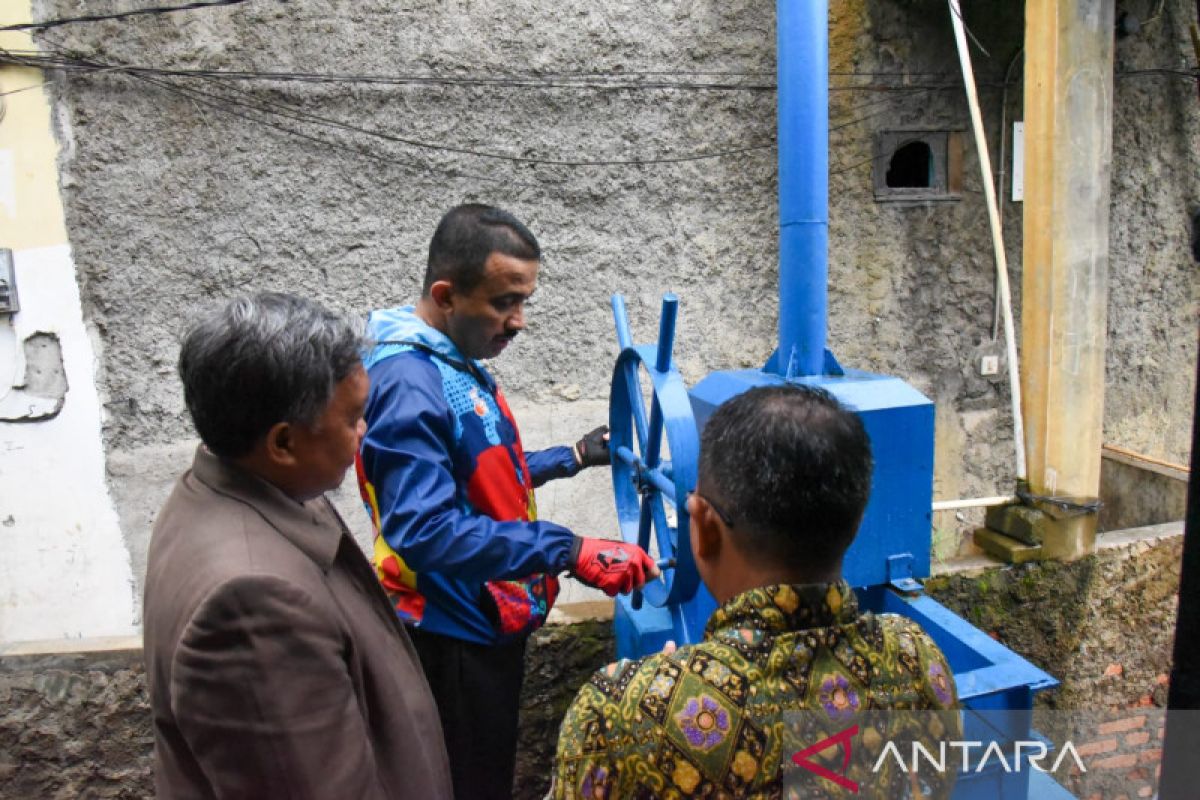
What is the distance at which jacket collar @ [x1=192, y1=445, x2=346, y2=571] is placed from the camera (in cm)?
107

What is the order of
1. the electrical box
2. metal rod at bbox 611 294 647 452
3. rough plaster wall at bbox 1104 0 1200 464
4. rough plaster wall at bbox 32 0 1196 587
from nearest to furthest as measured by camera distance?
metal rod at bbox 611 294 647 452 → the electrical box → rough plaster wall at bbox 32 0 1196 587 → rough plaster wall at bbox 1104 0 1200 464

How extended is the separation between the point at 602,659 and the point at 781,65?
1.90 m

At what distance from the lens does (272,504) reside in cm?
109

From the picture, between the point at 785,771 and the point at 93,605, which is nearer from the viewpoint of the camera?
the point at 785,771

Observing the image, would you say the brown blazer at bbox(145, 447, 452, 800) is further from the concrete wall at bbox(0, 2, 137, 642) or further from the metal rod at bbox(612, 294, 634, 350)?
the concrete wall at bbox(0, 2, 137, 642)

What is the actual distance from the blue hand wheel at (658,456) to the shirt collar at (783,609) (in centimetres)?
64

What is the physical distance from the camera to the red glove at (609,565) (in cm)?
163

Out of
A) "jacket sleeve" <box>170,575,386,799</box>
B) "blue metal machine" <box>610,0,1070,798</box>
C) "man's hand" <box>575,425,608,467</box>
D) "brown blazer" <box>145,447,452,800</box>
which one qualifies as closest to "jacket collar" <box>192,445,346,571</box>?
"brown blazer" <box>145,447,452,800</box>

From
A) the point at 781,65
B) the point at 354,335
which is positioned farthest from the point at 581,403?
the point at 354,335

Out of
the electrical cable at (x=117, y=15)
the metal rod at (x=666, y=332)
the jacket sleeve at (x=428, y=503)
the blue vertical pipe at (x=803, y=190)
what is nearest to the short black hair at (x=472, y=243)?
the jacket sleeve at (x=428, y=503)

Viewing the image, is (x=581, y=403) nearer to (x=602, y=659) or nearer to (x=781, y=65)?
(x=602, y=659)

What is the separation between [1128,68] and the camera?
420 centimetres

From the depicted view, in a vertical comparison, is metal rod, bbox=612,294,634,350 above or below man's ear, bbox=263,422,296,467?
above

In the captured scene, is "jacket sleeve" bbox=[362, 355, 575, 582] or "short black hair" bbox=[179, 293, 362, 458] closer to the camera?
"short black hair" bbox=[179, 293, 362, 458]
